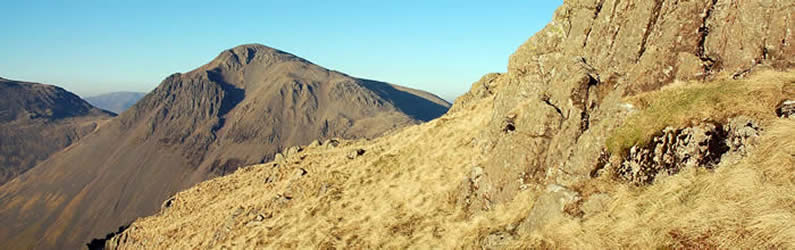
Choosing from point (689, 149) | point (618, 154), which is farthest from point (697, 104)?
point (618, 154)

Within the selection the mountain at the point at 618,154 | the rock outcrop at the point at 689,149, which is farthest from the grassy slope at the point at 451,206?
the rock outcrop at the point at 689,149

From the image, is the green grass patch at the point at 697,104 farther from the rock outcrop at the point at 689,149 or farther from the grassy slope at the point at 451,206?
the rock outcrop at the point at 689,149

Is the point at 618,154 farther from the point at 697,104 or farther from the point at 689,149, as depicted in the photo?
the point at 697,104

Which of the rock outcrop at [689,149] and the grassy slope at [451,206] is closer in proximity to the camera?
the grassy slope at [451,206]

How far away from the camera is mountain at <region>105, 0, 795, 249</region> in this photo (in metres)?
9.65

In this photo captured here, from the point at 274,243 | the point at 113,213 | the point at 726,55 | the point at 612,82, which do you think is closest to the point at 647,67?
the point at 612,82

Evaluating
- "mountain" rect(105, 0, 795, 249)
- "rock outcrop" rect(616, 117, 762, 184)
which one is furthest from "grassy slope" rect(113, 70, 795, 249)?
"rock outcrop" rect(616, 117, 762, 184)

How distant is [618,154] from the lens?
42.2 feet

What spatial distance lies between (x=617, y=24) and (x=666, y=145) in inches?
297

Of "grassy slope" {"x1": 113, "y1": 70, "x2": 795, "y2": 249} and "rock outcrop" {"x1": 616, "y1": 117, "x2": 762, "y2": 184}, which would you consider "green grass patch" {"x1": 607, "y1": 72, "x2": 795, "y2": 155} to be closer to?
"grassy slope" {"x1": 113, "y1": 70, "x2": 795, "y2": 249}

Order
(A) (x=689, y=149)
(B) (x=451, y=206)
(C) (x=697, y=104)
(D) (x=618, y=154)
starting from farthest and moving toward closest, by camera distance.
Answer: (B) (x=451, y=206) → (D) (x=618, y=154) → (C) (x=697, y=104) → (A) (x=689, y=149)

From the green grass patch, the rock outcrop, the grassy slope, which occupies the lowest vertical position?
the grassy slope

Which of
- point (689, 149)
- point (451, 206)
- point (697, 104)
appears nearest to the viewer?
point (689, 149)

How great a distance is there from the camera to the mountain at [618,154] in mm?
9648
